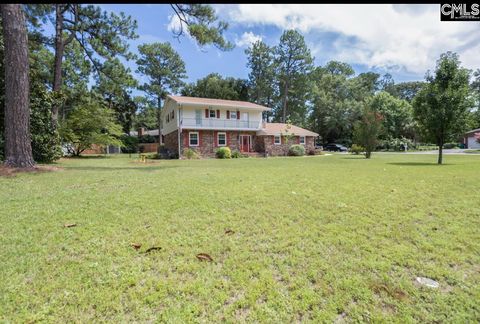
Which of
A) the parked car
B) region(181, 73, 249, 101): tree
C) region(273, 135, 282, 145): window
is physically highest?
region(181, 73, 249, 101): tree

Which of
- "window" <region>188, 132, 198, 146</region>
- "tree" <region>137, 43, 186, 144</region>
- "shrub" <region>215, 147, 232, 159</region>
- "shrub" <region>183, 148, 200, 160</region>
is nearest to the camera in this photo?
"shrub" <region>183, 148, 200, 160</region>

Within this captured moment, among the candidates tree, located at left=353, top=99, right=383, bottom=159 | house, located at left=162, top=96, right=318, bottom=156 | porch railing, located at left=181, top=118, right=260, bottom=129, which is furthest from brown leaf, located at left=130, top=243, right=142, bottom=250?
tree, located at left=353, top=99, right=383, bottom=159

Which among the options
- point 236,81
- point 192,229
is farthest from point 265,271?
point 236,81

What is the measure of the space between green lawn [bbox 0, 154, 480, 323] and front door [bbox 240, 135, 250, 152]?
2085 centimetres

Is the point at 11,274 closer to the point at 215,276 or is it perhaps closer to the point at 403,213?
the point at 215,276

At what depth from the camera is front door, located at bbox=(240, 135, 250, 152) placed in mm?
26016

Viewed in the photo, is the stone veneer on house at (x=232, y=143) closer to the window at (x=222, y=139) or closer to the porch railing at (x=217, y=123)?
the window at (x=222, y=139)

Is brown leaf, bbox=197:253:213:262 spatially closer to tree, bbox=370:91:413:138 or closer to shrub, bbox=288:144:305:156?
shrub, bbox=288:144:305:156

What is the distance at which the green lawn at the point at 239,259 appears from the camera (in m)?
2.05

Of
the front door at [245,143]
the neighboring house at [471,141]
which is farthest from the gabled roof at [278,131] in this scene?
the neighboring house at [471,141]

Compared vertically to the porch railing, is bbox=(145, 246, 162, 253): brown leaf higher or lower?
lower

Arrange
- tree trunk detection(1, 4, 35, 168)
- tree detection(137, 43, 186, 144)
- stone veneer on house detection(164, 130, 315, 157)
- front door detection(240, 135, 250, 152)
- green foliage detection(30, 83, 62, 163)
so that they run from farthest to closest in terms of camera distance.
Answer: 1. tree detection(137, 43, 186, 144)
2. front door detection(240, 135, 250, 152)
3. stone veneer on house detection(164, 130, 315, 157)
4. green foliage detection(30, 83, 62, 163)
5. tree trunk detection(1, 4, 35, 168)

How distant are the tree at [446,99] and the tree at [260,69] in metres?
31.4

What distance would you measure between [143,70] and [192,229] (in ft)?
134
